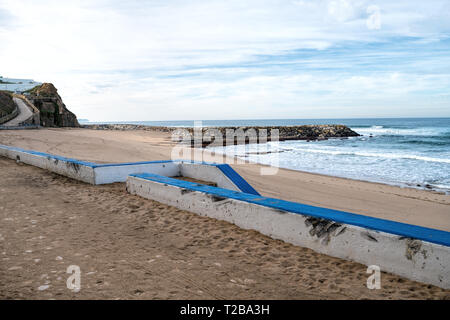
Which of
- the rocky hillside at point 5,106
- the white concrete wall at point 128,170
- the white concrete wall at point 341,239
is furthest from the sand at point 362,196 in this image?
the rocky hillside at point 5,106

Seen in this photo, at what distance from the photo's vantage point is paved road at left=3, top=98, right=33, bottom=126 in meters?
30.8

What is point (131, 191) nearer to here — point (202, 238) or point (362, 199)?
point (202, 238)

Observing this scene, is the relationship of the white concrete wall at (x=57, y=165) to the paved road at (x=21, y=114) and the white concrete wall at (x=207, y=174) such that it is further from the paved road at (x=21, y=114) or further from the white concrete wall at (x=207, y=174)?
the paved road at (x=21, y=114)

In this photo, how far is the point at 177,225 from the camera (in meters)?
5.00

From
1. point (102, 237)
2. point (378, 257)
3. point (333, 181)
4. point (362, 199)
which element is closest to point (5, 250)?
point (102, 237)

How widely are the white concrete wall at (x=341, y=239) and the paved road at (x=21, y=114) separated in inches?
1256

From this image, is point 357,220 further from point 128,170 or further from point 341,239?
point 128,170

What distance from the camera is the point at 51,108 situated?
40.6 m

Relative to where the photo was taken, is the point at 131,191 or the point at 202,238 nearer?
the point at 202,238

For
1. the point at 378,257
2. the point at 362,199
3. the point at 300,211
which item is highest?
the point at 300,211

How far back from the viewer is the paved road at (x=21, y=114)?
30.8 m

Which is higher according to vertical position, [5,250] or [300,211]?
[300,211]
